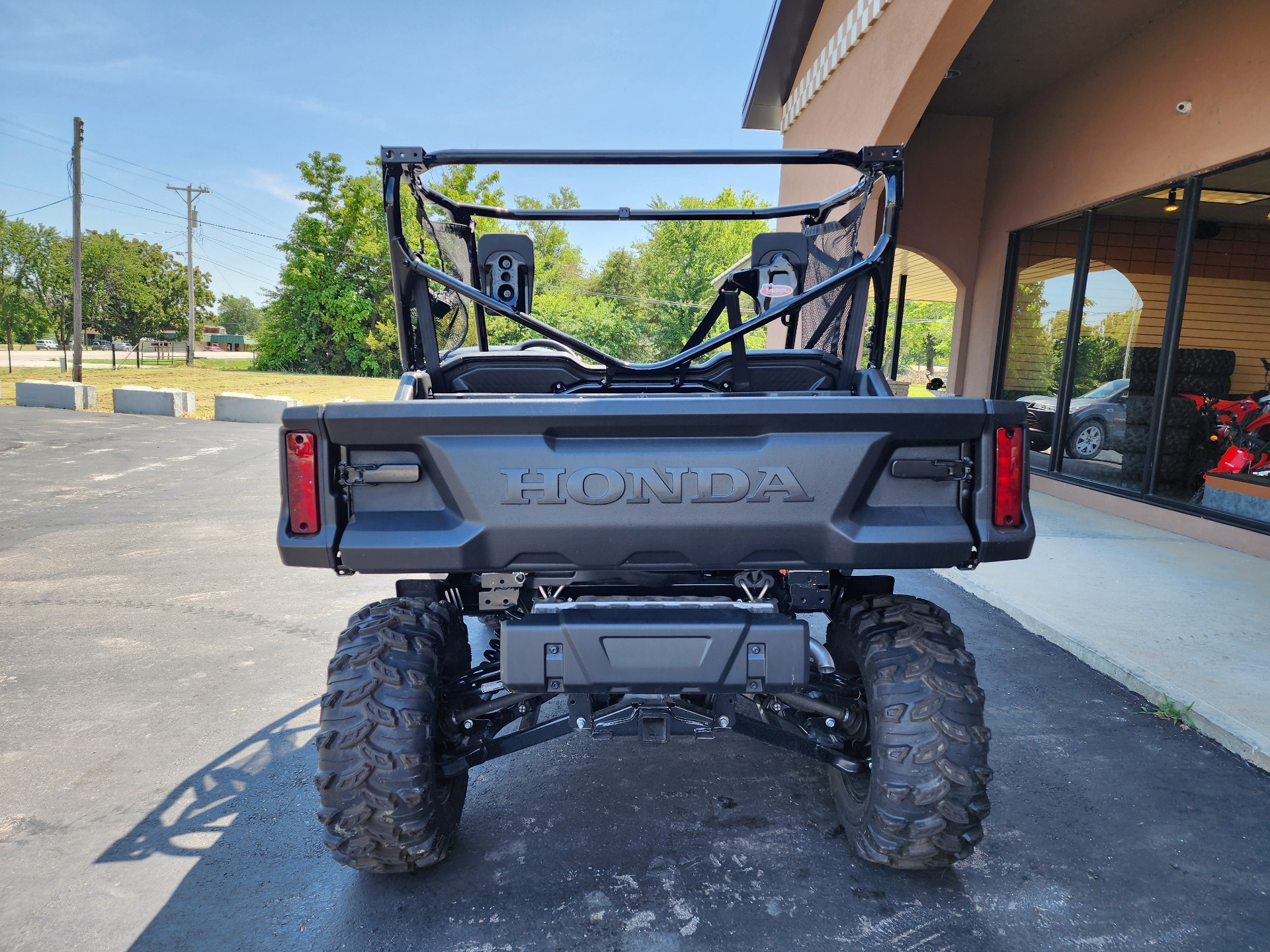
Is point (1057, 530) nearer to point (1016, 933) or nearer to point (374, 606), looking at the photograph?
point (1016, 933)

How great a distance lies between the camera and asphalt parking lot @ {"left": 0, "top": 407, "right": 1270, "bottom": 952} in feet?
6.91

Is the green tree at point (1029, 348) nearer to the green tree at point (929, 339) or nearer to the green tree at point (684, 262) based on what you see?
the green tree at point (684, 262)

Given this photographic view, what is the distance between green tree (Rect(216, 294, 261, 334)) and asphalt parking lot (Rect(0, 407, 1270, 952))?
145639mm

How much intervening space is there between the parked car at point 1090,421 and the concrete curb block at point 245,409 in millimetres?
14305

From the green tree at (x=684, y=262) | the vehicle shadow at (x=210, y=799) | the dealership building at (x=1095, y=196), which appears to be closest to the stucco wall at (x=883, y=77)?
the dealership building at (x=1095, y=196)

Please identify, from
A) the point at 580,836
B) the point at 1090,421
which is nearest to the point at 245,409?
the point at 1090,421

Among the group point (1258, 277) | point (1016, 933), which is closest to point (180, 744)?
point (1016, 933)

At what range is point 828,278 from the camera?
3.14 metres

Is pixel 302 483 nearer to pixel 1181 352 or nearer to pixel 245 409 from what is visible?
pixel 1181 352

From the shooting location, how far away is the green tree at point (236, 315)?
435 feet

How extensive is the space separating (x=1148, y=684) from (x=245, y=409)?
17.0m

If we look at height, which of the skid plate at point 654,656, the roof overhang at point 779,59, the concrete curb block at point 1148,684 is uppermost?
the roof overhang at point 779,59

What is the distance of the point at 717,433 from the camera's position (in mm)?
1963

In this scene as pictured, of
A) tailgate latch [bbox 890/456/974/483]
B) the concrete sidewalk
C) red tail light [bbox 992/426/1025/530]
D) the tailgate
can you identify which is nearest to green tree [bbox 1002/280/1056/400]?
the concrete sidewalk
